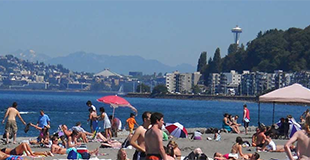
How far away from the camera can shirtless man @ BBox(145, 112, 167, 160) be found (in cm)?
974

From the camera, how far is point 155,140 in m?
9.84

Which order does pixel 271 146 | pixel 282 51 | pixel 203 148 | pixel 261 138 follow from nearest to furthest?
pixel 271 146
pixel 261 138
pixel 203 148
pixel 282 51

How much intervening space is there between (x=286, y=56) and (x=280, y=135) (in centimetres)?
16324

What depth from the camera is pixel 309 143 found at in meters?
9.73

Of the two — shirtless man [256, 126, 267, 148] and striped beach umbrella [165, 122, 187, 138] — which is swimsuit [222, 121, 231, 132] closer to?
striped beach umbrella [165, 122, 187, 138]

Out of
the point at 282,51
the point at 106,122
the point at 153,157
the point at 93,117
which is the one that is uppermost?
the point at 282,51

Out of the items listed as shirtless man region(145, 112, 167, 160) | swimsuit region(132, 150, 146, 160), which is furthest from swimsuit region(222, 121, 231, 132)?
shirtless man region(145, 112, 167, 160)

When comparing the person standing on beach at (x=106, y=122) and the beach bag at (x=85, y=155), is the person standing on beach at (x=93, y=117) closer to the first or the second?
the person standing on beach at (x=106, y=122)

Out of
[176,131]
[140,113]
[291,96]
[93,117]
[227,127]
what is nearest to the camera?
[176,131]

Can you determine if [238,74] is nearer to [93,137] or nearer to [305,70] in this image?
[305,70]

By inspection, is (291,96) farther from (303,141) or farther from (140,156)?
(303,141)

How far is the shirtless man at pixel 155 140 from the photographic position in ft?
32.0

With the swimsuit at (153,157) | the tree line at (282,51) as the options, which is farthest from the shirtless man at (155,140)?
the tree line at (282,51)

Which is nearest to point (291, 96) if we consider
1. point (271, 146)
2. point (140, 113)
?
point (271, 146)
